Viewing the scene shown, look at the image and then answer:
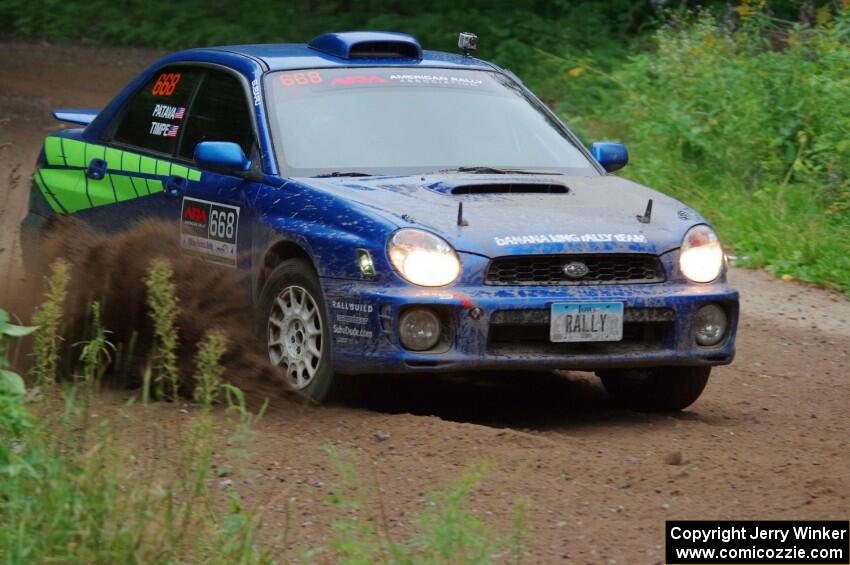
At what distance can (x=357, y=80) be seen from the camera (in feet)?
Answer: 24.9

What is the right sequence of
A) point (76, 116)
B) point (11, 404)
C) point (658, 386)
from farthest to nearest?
1. point (76, 116)
2. point (658, 386)
3. point (11, 404)

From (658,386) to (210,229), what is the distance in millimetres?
2176

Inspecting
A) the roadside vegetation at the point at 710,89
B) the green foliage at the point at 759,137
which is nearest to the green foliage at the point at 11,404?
the roadside vegetation at the point at 710,89

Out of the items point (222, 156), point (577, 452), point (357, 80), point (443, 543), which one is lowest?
point (577, 452)

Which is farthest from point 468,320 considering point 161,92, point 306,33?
point 306,33

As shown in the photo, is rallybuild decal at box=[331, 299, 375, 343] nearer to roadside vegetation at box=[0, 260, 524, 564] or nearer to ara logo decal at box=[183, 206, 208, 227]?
ara logo decal at box=[183, 206, 208, 227]

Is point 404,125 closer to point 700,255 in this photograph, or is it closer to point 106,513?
point 700,255

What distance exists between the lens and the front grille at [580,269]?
633 cm

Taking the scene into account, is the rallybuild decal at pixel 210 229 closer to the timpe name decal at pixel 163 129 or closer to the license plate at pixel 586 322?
the timpe name decal at pixel 163 129

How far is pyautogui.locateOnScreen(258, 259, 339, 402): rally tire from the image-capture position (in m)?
6.54

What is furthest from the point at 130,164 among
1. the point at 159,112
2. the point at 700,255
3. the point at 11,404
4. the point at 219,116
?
the point at 11,404

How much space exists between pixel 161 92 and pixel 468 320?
2.75 m

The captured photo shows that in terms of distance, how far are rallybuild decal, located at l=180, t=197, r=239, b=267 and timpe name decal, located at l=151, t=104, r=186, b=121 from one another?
65 centimetres

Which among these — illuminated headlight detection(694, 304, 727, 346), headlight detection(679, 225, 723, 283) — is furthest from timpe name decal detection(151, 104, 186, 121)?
illuminated headlight detection(694, 304, 727, 346)
